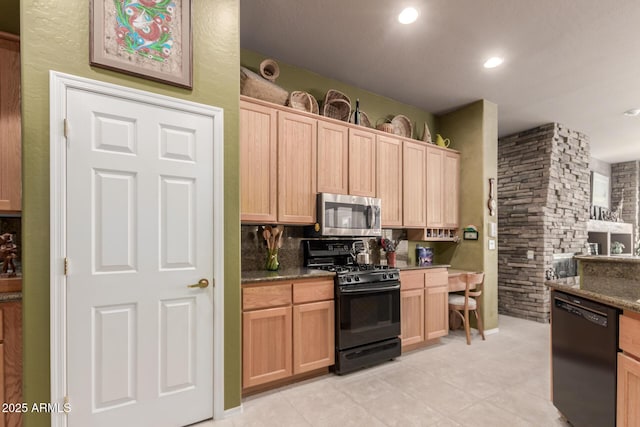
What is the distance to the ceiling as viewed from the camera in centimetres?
235

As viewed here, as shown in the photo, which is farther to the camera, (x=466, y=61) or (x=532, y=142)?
(x=532, y=142)

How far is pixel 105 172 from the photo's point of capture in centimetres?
183

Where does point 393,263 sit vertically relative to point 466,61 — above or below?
below

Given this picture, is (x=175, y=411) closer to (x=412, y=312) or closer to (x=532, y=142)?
(x=412, y=312)

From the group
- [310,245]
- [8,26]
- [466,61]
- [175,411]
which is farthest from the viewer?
[310,245]

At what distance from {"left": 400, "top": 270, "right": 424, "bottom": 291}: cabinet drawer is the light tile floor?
73 cm

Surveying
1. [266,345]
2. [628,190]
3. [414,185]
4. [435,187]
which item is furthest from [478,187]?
[628,190]

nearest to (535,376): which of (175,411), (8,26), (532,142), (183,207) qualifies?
(175,411)

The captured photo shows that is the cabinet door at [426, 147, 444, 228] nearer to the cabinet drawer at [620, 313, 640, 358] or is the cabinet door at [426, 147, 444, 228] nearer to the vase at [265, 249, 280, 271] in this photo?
the vase at [265, 249, 280, 271]

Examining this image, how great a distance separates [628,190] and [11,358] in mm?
10364

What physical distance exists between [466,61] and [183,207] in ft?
9.77

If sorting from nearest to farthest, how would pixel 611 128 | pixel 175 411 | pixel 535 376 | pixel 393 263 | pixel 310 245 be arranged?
pixel 175 411, pixel 535 376, pixel 310 245, pixel 393 263, pixel 611 128

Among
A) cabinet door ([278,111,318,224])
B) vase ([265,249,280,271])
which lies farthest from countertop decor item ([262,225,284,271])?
cabinet door ([278,111,318,224])

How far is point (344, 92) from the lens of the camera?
368 cm
